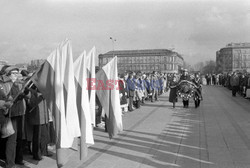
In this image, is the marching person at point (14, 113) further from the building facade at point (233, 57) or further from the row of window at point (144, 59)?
the row of window at point (144, 59)

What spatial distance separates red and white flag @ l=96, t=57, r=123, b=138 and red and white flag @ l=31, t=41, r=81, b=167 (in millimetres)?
1878

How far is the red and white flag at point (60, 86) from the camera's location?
18.0ft

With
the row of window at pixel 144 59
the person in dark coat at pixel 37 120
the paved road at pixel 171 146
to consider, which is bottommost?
the paved road at pixel 171 146

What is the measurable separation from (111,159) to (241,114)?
8.38 m

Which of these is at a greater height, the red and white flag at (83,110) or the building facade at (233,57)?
the building facade at (233,57)

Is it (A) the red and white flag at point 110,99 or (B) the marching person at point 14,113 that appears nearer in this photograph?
(B) the marching person at point 14,113

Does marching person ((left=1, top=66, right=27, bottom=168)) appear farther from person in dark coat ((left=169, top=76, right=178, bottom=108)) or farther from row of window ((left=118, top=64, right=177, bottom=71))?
row of window ((left=118, top=64, right=177, bottom=71))

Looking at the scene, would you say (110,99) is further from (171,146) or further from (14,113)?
(14,113)

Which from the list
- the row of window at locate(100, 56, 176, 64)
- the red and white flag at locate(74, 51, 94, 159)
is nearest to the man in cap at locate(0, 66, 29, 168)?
the red and white flag at locate(74, 51, 94, 159)

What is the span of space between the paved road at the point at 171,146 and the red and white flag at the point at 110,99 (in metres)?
0.49

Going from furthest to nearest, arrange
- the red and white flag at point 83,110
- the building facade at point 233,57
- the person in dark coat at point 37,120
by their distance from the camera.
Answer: the building facade at point 233,57 < the person in dark coat at point 37,120 < the red and white flag at point 83,110

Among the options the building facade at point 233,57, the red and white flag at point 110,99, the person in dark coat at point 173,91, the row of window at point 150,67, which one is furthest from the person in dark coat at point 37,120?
the row of window at point 150,67

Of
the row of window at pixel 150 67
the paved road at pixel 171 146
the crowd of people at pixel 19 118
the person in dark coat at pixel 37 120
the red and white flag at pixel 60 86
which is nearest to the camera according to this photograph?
the red and white flag at pixel 60 86

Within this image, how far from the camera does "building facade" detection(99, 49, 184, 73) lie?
14475 cm
